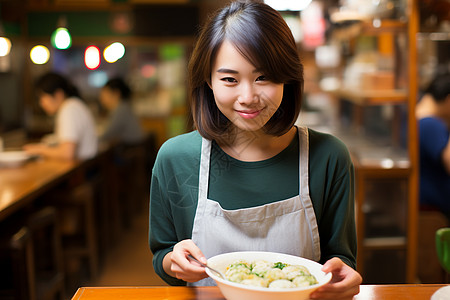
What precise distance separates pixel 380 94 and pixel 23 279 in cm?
267

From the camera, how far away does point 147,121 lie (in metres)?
8.20

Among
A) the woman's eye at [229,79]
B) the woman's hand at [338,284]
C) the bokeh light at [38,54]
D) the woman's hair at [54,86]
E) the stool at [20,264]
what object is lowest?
the stool at [20,264]

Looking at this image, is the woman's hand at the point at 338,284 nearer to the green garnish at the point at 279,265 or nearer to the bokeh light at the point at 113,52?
the green garnish at the point at 279,265

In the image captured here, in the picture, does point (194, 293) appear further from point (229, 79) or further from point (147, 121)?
point (147, 121)

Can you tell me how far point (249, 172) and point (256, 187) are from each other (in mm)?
48

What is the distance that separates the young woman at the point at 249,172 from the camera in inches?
52.2

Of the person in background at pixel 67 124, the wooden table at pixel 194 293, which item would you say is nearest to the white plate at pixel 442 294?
the wooden table at pixel 194 293

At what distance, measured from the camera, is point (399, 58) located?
150 inches

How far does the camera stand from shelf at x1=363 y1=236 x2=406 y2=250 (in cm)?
364

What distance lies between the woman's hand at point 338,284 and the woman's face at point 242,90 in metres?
0.40

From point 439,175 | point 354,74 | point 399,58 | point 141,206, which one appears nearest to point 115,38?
point 141,206

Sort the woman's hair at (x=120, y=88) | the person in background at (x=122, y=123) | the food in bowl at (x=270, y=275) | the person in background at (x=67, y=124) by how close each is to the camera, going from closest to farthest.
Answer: the food in bowl at (x=270, y=275)
the person in background at (x=67, y=124)
the person in background at (x=122, y=123)
the woman's hair at (x=120, y=88)

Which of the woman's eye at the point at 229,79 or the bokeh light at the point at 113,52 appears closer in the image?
the woman's eye at the point at 229,79

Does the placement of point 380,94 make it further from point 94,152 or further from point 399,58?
point 94,152
